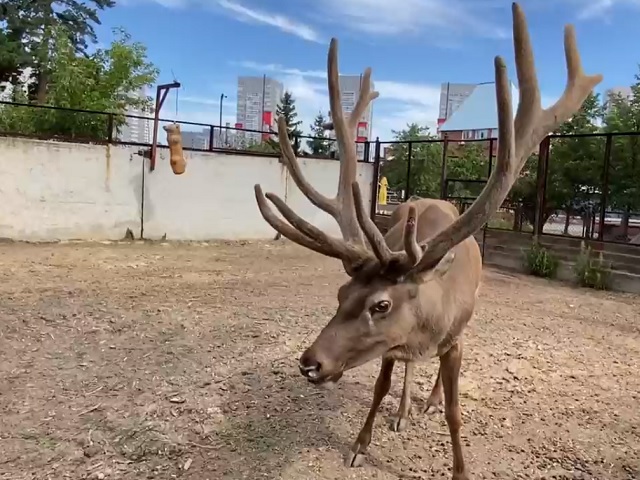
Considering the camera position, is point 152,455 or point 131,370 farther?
point 131,370

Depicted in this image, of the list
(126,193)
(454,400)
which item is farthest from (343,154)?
(126,193)

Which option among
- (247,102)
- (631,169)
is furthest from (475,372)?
(247,102)

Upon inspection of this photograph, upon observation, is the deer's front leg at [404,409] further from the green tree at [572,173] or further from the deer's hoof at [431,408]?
the green tree at [572,173]

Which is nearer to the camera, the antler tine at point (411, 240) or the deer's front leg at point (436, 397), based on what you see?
the antler tine at point (411, 240)

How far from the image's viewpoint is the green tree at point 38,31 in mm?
19297

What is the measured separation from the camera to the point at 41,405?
369 cm

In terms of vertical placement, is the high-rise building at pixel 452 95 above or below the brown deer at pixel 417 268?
above

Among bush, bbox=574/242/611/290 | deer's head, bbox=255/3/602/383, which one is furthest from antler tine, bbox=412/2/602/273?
bush, bbox=574/242/611/290

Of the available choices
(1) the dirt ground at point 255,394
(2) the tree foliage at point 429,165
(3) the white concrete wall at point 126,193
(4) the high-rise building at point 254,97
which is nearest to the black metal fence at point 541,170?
(3) the white concrete wall at point 126,193

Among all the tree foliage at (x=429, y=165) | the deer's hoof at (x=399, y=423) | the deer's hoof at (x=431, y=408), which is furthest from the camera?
the tree foliage at (x=429, y=165)

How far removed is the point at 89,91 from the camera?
48.5 ft

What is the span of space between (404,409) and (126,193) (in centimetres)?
863

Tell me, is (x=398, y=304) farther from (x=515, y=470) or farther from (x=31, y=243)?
(x=31, y=243)

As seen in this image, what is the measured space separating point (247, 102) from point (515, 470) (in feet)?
147
